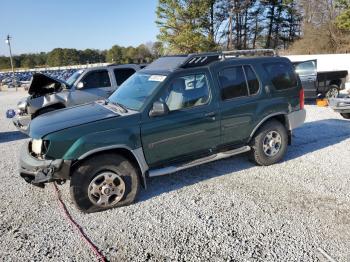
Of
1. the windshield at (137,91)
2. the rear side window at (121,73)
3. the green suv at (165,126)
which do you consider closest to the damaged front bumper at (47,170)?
the green suv at (165,126)

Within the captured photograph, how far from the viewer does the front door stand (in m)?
4.37

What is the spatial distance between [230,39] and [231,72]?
129 feet

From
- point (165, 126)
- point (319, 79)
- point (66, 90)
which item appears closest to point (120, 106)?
point (165, 126)

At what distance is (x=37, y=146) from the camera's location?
4.07 m

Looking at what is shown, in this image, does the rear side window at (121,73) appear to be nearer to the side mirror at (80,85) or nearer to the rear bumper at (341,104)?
the side mirror at (80,85)

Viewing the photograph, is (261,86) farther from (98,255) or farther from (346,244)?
(98,255)

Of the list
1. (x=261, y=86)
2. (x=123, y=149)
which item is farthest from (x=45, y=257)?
(x=261, y=86)

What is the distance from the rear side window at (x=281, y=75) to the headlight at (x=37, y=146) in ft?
12.5

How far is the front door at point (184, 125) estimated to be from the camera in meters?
4.37

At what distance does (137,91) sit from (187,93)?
30.8 inches

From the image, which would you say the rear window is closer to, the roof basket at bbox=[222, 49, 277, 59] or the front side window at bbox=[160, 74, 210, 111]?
the roof basket at bbox=[222, 49, 277, 59]

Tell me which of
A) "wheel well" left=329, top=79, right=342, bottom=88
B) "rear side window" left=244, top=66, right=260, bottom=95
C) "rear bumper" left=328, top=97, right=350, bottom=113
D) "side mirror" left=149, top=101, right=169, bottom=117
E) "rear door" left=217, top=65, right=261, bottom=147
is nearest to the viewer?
"side mirror" left=149, top=101, right=169, bottom=117

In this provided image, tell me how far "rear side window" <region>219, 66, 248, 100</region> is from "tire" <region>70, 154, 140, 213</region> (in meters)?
1.93

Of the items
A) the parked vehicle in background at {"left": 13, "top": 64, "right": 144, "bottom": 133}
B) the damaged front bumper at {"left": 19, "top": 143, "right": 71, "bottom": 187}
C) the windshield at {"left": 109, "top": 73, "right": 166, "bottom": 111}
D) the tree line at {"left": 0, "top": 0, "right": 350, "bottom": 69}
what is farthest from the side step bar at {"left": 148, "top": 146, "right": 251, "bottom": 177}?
the tree line at {"left": 0, "top": 0, "right": 350, "bottom": 69}
